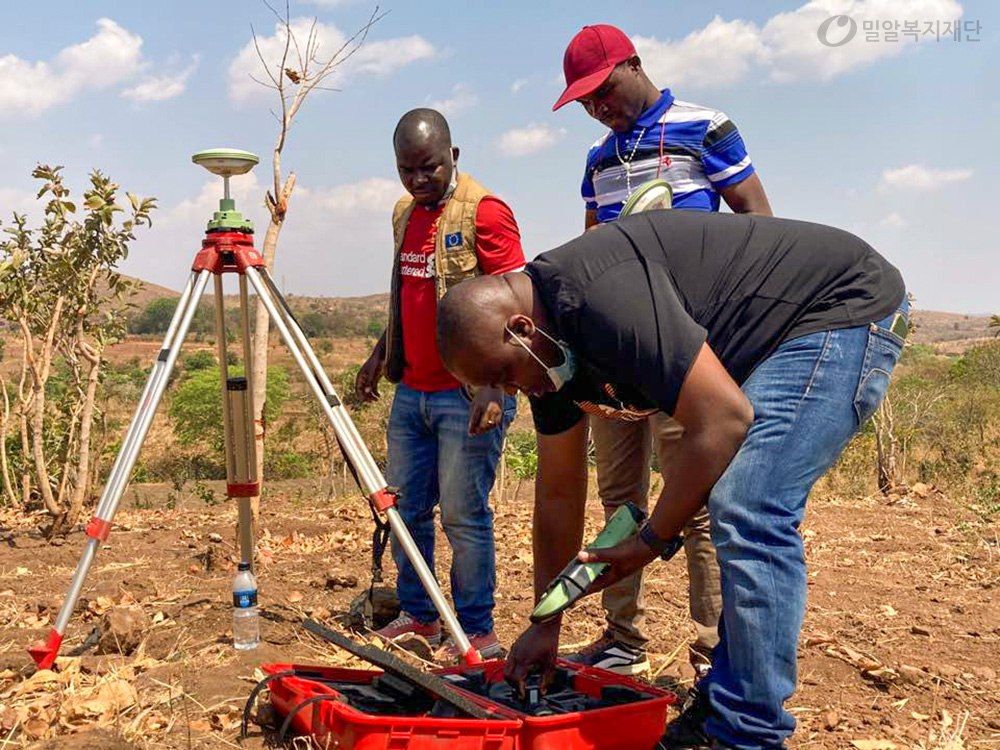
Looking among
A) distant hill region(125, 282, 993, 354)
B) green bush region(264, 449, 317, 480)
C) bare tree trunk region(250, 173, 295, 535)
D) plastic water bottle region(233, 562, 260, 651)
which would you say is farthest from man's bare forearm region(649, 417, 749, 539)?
distant hill region(125, 282, 993, 354)

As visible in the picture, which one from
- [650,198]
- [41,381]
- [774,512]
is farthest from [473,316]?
[41,381]

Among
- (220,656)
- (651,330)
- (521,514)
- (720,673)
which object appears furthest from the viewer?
(521,514)

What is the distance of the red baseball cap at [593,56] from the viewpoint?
A: 3326 millimetres

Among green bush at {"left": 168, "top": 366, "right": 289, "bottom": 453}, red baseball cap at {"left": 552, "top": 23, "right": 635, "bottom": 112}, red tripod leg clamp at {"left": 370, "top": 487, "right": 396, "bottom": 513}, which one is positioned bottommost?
green bush at {"left": 168, "top": 366, "right": 289, "bottom": 453}

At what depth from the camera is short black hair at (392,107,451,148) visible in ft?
11.9

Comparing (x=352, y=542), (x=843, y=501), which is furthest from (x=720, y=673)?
(x=843, y=501)

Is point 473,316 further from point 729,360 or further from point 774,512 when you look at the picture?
point 774,512

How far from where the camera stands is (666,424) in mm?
3006

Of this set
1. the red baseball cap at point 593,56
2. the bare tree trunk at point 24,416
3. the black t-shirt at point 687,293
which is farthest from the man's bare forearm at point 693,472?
the bare tree trunk at point 24,416

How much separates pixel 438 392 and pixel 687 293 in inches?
63.7

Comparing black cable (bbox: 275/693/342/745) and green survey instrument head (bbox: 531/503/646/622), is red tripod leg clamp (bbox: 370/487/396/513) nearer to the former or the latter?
black cable (bbox: 275/693/342/745)

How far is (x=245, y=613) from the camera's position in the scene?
3516 mm

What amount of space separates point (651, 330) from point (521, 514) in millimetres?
4972

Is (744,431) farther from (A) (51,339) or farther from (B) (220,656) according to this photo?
(A) (51,339)
